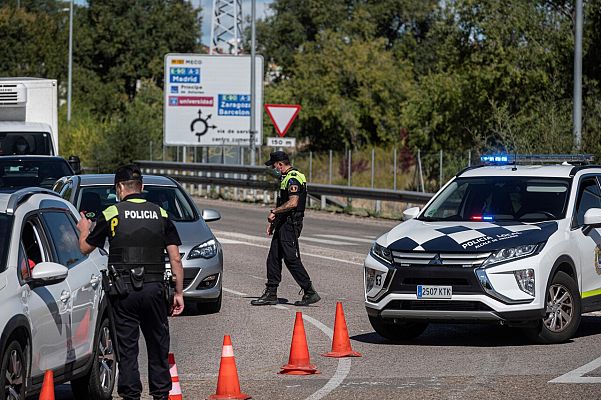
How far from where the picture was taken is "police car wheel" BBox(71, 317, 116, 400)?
31.6ft

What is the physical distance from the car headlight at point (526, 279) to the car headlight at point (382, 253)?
1189 mm

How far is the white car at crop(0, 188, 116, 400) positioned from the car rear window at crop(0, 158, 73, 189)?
12.2 m

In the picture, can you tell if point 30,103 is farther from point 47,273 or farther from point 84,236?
point 47,273

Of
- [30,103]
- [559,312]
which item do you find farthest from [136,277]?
[30,103]

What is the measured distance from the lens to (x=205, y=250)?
1559 cm

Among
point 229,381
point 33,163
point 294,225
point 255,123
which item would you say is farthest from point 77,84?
point 229,381

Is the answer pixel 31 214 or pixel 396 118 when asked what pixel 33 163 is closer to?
pixel 31 214

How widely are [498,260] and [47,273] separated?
5099 millimetres

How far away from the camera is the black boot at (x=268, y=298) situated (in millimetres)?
16344

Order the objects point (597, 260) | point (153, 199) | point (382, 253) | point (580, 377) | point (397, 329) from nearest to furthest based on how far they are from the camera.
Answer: point (580, 377) < point (382, 253) < point (397, 329) < point (597, 260) < point (153, 199)

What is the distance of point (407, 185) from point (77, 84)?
4755 cm

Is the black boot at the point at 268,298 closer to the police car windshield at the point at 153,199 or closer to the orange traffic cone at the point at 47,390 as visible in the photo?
the police car windshield at the point at 153,199

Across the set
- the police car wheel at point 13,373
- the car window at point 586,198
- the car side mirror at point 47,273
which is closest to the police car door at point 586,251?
the car window at point 586,198

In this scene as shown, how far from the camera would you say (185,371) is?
11.4 metres
